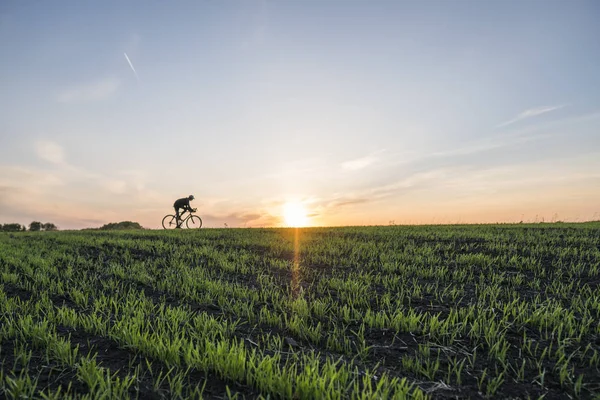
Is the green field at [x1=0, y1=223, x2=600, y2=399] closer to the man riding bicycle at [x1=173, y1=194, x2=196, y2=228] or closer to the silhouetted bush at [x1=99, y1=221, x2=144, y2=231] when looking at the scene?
the man riding bicycle at [x1=173, y1=194, x2=196, y2=228]

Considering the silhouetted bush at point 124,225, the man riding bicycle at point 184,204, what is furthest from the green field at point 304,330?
the silhouetted bush at point 124,225

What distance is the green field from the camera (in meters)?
3.04

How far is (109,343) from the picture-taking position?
3.90 meters

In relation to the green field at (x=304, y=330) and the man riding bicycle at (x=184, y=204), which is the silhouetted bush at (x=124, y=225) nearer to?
the man riding bicycle at (x=184, y=204)

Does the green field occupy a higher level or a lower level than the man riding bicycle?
lower

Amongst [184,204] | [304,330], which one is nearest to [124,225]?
[184,204]

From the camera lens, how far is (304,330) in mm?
4180

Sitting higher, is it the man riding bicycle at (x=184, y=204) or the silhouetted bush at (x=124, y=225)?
the man riding bicycle at (x=184, y=204)

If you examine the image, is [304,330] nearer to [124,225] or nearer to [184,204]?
[184,204]

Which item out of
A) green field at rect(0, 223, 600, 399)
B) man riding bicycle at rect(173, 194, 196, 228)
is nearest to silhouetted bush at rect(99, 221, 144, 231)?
man riding bicycle at rect(173, 194, 196, 228)

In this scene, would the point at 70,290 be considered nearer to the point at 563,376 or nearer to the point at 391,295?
the point at 391,295

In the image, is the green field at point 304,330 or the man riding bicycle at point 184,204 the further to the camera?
the man riding bicycle at point 184,204

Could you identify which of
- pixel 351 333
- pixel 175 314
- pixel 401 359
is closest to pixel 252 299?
pixel 175 314

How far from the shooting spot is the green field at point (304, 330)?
3041mm
